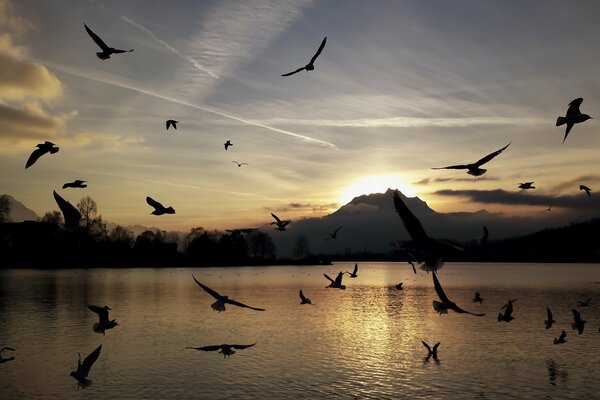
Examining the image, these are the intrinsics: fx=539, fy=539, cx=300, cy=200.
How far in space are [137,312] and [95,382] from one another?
A: 33.7 metres

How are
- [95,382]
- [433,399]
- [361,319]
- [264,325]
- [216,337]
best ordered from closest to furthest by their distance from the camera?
[433,399]
[95,382]
[216,337]
[264,325]
[361,319]

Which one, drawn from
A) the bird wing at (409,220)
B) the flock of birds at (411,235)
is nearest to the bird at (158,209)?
the flock of birds at (411,235)

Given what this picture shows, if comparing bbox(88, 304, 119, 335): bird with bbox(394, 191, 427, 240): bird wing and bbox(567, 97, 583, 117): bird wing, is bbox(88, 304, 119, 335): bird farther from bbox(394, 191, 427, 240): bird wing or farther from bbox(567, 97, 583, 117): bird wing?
bbox(567, 97, 583, 117): bird wing

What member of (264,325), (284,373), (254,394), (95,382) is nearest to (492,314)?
(264,325)

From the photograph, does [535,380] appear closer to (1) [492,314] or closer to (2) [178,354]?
(2) [178,354]

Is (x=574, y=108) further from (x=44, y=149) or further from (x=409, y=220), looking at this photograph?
(x=44, y=149)

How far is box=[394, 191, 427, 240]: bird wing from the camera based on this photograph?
844cm

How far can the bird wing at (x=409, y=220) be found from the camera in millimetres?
8438

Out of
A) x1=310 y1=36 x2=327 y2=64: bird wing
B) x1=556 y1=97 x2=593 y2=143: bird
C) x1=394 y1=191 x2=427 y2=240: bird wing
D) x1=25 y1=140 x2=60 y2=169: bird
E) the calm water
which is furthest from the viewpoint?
the calm water

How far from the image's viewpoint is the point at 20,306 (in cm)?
6594

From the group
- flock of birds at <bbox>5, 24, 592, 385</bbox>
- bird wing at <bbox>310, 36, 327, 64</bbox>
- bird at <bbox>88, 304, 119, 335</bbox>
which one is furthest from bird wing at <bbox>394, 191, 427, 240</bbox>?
bird at <bbox>88, 304, 119, 335</bbox>

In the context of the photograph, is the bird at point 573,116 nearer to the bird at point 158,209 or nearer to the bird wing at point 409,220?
the bird wing at point 409,220

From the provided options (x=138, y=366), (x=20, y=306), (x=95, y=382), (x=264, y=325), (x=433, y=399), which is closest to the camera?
(x=433, y=399)

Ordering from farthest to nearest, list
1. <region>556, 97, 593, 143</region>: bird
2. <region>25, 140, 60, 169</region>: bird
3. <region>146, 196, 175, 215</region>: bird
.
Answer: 1. <region>146, 196, 175, 215</region>: bird
2. <region>25, 140, 60, 169</region>: bird
3. <region>556, 97, 593, 143</region>: bird
